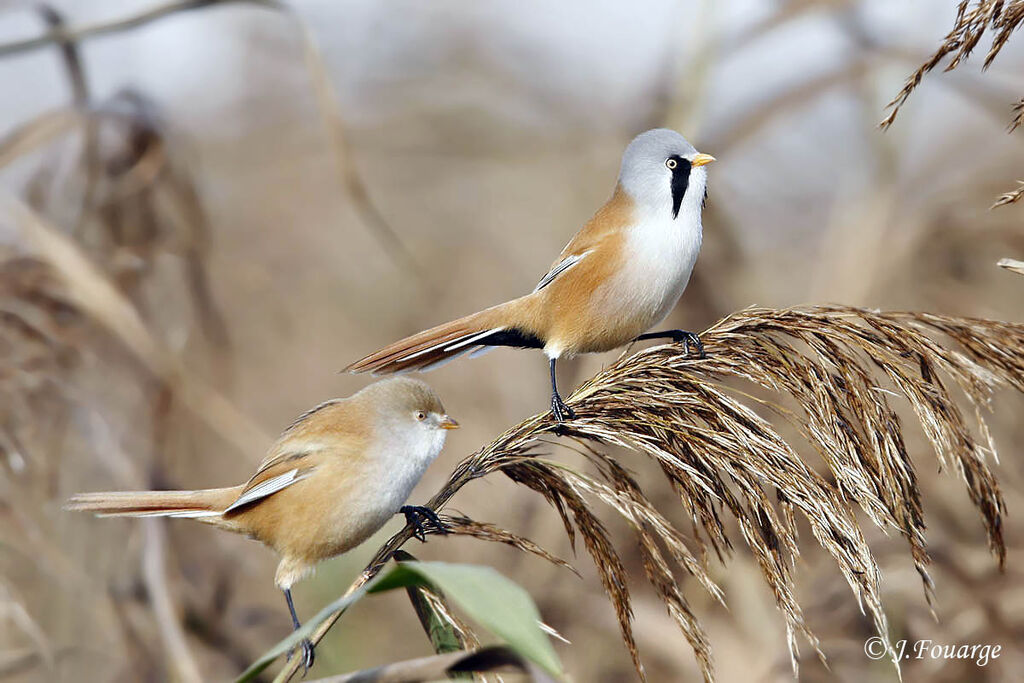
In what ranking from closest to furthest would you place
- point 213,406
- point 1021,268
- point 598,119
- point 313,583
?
1. point 1021,268
2. point 213,406
3. point 313,583
4. point 598,119

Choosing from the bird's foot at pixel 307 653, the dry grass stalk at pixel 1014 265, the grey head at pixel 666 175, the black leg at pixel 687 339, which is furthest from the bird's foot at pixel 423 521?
the dry grass stalk at pixel 1014 265

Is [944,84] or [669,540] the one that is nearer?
[669,540]

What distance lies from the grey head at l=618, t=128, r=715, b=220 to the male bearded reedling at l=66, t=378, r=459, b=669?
82 cm

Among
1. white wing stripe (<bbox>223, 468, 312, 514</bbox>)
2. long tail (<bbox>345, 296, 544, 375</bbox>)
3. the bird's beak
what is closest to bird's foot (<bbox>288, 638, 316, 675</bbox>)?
white wing stripe (<bbox>223, 468, 312, 514</bbox>)

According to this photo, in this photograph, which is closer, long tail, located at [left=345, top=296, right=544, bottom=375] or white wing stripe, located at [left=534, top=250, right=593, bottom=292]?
long tail, located at [left=345, top=296, right=544, bottom=375]

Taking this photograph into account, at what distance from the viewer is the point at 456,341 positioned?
271 cm

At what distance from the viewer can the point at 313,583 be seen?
450cm

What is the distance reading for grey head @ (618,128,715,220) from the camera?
263 centimetres

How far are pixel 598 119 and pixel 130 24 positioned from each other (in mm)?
5594

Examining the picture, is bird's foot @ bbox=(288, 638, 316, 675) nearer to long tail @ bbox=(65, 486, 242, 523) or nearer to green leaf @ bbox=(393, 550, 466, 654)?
green leaf @ bbox=(393, 550, 466, 654)

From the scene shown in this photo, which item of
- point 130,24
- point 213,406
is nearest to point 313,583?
point 213,406

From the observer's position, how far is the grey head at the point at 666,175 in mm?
2635

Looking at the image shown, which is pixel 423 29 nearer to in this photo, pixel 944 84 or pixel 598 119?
pixel 598 119

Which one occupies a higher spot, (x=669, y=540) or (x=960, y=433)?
(x=960, y=433)
